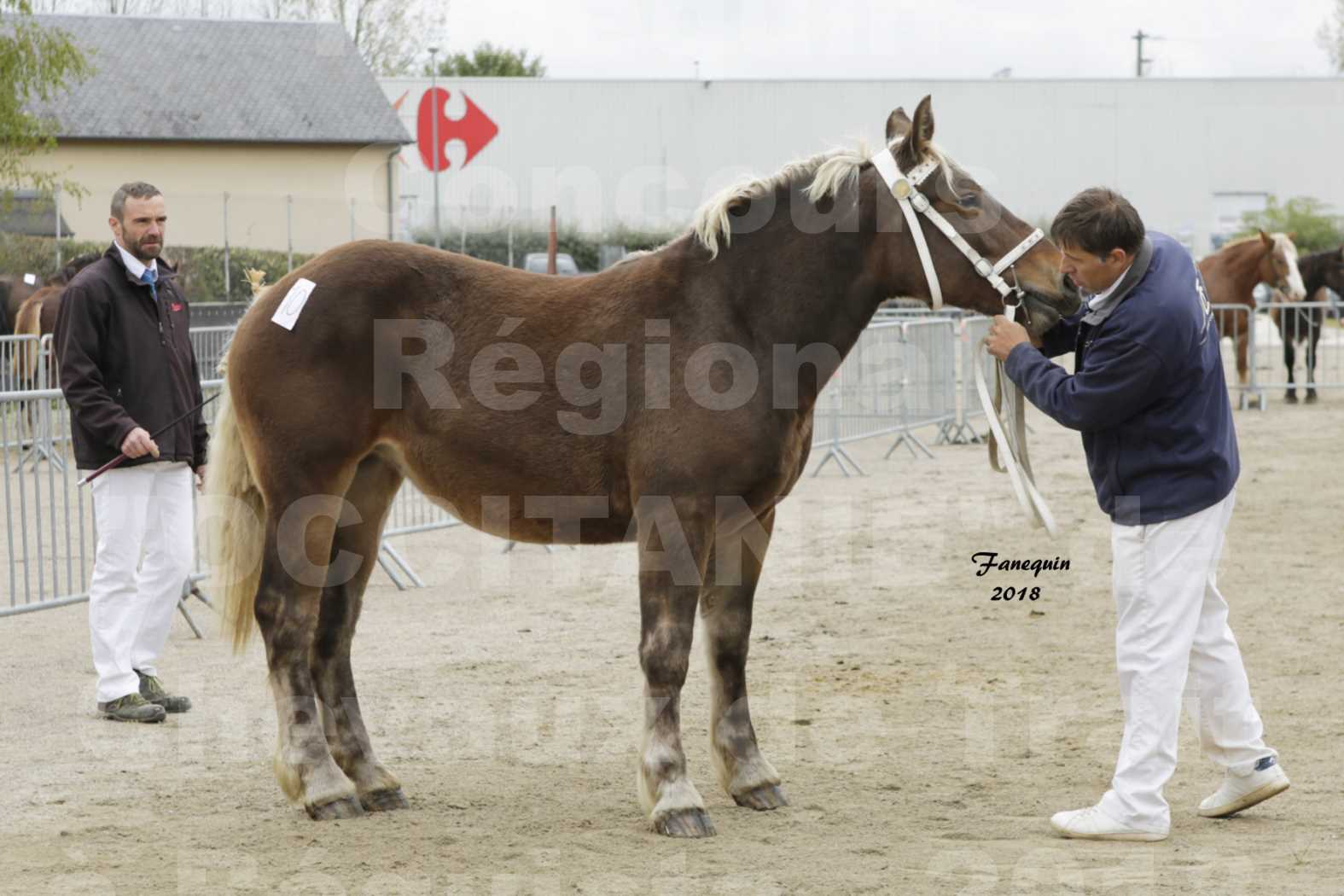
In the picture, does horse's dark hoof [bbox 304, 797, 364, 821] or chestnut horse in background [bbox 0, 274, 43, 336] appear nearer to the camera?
horse's dark hoof [bbox 304, 797, 364, 821]

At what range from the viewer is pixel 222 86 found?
114ft

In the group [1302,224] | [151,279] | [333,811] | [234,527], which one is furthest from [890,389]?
[1302,224]

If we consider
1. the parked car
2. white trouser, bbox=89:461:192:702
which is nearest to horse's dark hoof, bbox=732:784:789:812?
white trouser, bbox=89:461:192:702

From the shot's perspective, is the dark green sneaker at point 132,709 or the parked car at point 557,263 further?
the parked car at point 557,263

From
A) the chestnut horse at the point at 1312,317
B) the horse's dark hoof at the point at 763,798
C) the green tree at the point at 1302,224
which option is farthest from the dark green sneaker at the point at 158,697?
the green tree at the point at 1302,224

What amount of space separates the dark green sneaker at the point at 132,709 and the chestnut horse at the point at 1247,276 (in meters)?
15.9

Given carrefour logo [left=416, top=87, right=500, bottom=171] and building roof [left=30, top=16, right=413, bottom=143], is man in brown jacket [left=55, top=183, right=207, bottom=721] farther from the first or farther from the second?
building roof [left=30, top=16, right=413, bottom=143]

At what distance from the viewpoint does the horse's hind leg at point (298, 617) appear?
4.92 meters

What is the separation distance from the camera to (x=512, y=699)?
21.3ft

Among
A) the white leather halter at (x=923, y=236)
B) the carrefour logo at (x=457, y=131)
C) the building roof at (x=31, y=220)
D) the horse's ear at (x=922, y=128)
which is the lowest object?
the white leather halter at (x=923, y=236)

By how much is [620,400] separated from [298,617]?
4.42 feet

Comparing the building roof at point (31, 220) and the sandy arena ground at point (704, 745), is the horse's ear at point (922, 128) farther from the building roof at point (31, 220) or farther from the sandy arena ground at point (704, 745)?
the building roof at point (31, 220)

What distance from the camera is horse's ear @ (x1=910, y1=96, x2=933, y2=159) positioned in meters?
4.60

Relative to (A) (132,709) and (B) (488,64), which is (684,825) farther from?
(B) (488,64)
